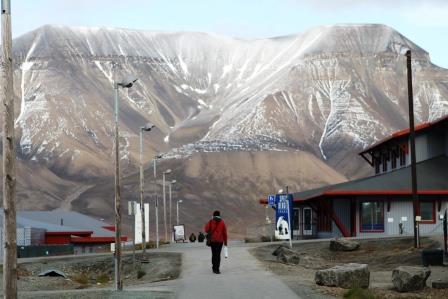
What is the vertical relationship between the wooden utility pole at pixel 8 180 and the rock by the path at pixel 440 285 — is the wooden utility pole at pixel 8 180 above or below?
above

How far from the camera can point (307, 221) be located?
78.7 meters

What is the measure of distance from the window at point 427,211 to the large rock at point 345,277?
41.0m

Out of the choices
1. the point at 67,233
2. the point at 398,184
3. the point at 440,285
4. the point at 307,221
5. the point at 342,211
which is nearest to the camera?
the point at 440,285

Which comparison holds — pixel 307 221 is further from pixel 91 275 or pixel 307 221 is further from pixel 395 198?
pixel 91 275

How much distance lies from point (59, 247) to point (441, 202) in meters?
35.0

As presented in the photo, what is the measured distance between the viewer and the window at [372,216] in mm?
66812

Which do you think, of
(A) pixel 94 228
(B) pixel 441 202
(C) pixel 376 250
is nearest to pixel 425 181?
(B) pixel 441 202

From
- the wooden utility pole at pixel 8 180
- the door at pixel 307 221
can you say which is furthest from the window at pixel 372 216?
the wooden utility pole at pixel 8 180

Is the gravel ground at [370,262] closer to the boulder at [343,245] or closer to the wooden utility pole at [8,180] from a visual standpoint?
the boulder at [343,245]

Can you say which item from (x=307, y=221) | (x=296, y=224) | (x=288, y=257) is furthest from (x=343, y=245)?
(x=296, y=224)

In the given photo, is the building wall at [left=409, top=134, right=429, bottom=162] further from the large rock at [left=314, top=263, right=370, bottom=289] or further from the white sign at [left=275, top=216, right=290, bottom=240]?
the large rock at [left=314, top=263, right=370, bottom=289]

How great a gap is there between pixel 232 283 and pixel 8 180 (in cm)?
1126

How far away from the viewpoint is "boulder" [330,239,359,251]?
50.2 meters

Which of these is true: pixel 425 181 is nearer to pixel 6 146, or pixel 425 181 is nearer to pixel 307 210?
pixel 307 210
